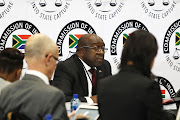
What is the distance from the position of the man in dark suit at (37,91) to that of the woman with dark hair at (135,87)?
29cm

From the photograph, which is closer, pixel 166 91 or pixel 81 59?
pixel 81 59

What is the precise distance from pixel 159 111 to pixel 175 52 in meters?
2.86

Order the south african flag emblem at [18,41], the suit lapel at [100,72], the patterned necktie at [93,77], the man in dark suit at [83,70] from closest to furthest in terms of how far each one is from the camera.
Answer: the man in dark suit at [83,70] → the patterned necktie at [93,77] → the suit lapel at [100,72] → the south african flag emblem at [18,41]

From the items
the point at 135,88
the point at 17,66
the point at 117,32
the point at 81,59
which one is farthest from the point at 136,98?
the point at 117,32

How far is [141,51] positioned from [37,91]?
0.62m

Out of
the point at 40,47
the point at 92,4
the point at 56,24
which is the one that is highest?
the point at 92,4

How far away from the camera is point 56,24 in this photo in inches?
172

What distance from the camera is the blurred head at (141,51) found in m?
1.77

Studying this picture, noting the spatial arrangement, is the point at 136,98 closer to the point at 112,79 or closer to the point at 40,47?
the point at 112,79

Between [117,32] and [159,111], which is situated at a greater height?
[117,32]

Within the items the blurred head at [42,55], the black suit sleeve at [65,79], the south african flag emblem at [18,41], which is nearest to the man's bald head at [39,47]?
the blurred head at [42,55]

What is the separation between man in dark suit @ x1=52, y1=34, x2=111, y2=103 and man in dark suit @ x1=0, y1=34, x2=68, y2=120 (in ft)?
4.84

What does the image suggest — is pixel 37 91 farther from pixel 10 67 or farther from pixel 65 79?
pixel 65 79

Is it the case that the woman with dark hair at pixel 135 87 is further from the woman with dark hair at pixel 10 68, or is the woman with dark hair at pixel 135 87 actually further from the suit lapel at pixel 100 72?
the suit lapel at pixel 100 72
